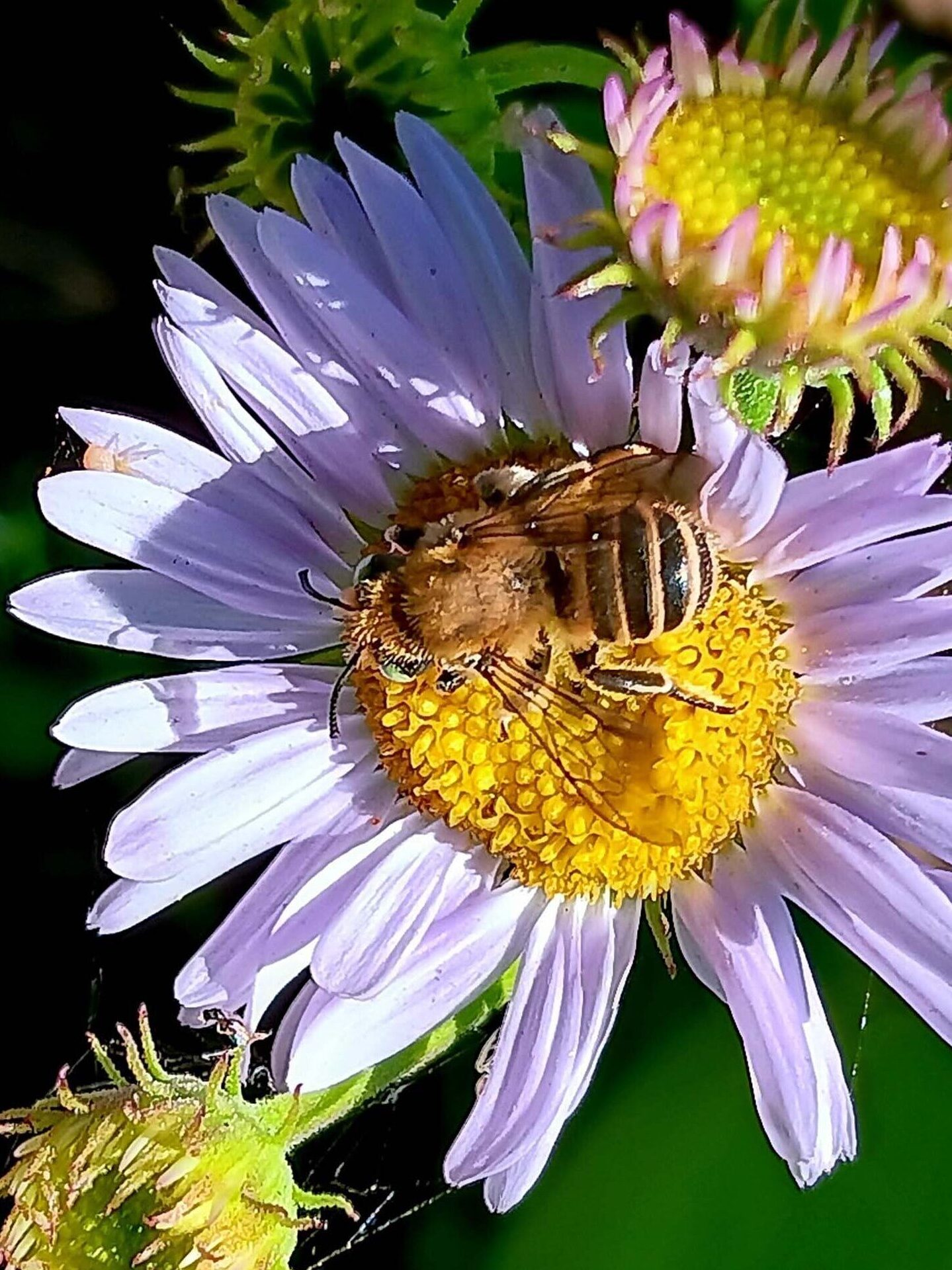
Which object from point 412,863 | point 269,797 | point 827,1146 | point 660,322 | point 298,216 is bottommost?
point 827,1146

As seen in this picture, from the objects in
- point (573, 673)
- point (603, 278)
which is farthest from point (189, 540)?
point (603, 278)

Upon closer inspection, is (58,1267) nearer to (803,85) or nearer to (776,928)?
(776,928)

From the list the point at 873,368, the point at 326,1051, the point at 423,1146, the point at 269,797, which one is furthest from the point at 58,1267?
the point at 873,368

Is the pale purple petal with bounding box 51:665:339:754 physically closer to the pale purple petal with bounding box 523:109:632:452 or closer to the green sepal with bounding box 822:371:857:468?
the pale purple petal with bounding box 523:109:632:452

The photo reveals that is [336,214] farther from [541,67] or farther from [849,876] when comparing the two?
[849,876]

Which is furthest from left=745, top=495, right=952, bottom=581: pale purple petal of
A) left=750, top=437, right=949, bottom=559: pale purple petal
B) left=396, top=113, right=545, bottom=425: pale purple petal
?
left=396, top=113, right=545, bottom=425: pale purple petal

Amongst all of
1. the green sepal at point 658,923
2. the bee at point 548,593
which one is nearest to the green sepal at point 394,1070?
the green sepal at point 658,923

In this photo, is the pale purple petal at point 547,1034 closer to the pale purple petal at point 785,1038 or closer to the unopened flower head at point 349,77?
the pale purple petal at point 785,1038
